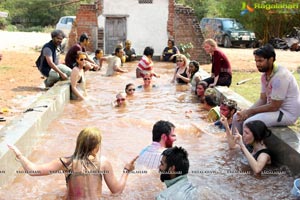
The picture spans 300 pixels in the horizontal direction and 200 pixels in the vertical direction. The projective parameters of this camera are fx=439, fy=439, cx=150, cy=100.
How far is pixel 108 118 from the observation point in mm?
8430

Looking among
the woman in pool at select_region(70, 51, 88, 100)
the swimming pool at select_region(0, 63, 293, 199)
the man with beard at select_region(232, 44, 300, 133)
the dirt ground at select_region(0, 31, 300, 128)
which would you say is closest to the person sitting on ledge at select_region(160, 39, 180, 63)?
the dirt ground at select_region(0, 31, 300, 128)

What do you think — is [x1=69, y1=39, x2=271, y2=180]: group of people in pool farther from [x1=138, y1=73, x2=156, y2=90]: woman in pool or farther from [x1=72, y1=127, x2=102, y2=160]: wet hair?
[x1=72, y1=127, x2=102, y2=160]: wet hair

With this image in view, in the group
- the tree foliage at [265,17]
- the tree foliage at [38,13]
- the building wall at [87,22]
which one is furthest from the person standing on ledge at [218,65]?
the tree foliage at [38,13]

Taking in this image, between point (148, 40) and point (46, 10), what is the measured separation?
124 feet

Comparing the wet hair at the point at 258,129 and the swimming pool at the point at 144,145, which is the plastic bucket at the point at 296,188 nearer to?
the swimming pool at the point at 144,145

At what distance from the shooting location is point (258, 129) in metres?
5.63

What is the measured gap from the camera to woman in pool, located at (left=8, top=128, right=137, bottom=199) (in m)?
4.02

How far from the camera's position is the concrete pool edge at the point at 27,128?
4.98m

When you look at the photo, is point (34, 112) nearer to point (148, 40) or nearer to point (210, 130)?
point (210, 130)

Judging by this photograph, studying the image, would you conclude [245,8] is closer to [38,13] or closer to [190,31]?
[190,31]

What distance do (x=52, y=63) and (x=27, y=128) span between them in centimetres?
468

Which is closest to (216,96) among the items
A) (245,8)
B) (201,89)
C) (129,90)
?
(201,89)

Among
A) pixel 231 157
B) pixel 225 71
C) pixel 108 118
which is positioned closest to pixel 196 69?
pixel 225 71

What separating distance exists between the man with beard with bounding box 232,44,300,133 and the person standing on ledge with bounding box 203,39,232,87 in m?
3.50
